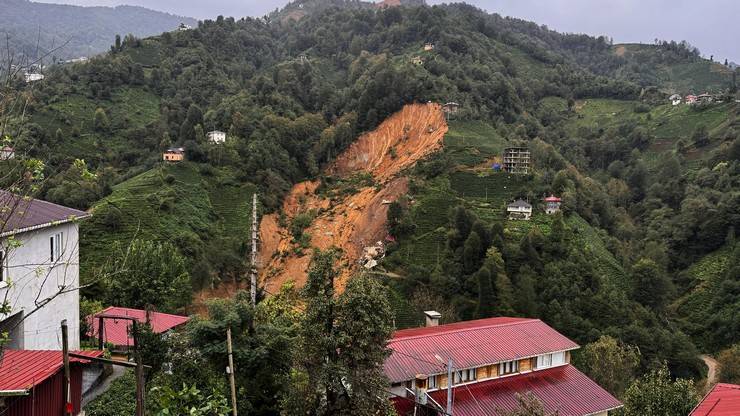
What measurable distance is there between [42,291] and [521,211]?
31.9 metres

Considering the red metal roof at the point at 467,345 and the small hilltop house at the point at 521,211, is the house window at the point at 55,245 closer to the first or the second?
the red metal roof at the point at 467,345

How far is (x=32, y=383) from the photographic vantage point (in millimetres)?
7770

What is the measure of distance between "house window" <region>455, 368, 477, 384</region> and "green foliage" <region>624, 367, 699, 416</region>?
4195 millimetres

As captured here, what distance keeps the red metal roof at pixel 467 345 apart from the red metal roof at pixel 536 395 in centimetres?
77

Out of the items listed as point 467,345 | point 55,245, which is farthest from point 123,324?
point 467,345

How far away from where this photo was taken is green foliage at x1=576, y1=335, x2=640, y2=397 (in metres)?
23.8

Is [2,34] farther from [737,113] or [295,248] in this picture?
[737,113]

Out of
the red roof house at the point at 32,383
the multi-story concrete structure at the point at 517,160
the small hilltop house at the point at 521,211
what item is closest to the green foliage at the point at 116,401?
the red roof house at the point at 32,383

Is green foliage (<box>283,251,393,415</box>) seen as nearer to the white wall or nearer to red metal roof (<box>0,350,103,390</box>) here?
red metal roof (<box>0,350,103,390</box>)

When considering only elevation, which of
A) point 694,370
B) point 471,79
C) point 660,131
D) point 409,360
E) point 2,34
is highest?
point 471,79

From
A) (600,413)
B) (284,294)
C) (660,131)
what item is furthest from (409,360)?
(660,131)

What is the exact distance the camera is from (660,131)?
213ft

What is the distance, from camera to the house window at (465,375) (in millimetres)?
15922

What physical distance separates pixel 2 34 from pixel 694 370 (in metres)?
33.8
